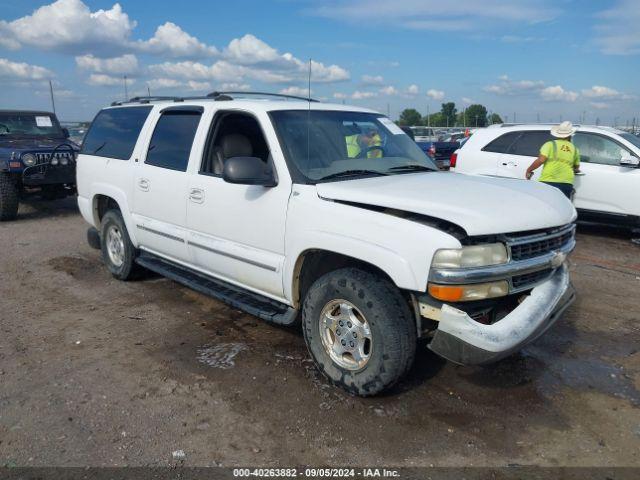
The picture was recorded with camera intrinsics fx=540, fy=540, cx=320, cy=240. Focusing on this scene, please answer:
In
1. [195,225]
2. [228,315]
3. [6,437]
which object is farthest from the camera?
[228,315]

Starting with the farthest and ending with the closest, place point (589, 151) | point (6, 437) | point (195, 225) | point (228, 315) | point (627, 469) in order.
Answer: point (589, 151) → point (228, 315) → point (195, 225) → point (6, 437) → point (627, 469)

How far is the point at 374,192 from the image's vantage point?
3346 millimetres

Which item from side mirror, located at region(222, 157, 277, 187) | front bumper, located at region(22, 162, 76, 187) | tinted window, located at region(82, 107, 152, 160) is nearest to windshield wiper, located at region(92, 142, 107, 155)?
tinted window, located at region(82, 107, 152, 160)

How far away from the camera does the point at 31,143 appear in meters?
10.2

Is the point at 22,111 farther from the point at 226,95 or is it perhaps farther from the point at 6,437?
the point at 6,437

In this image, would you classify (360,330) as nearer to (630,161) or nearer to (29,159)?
(630,161)

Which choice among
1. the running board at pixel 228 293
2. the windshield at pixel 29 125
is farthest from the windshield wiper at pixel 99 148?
the windshield at pixel 29 125

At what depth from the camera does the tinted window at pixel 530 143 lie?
889 centimetres

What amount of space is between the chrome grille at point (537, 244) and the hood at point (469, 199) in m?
0.07

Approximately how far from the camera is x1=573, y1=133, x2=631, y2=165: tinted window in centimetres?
841

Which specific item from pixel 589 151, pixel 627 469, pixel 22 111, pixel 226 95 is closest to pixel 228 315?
pixel 226 95

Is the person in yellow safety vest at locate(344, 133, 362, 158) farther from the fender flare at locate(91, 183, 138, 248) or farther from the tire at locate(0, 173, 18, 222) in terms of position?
the tire at locate(0, 173, 18, 222)

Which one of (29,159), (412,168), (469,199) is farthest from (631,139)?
(29,159)

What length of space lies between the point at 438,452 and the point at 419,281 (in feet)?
3.07
